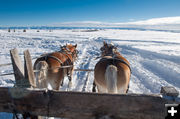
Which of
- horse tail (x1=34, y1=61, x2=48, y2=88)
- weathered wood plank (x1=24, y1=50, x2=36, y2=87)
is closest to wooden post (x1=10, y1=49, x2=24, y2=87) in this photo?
weathered wood plank (x1=24, y1=50, x2=36, y2=87)

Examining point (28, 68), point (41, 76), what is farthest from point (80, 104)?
point (41, 76)

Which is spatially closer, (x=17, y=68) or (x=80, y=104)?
(x=80, y=104)

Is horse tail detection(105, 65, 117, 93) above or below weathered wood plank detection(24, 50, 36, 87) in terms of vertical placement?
below

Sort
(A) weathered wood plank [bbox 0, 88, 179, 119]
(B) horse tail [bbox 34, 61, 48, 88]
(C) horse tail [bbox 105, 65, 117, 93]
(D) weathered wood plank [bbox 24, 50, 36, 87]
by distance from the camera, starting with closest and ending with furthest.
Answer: (A) weathered wood plank [bbox 0, 88, 179, 119]
(D) weathered wood plank [bbox 24, 50, 36, 87]
(C) horse tail [bbox 105, 65, 117, 93]
(B) horse tail [bbox 34, 61, 48, 88]

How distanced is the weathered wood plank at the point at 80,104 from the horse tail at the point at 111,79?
1.13m

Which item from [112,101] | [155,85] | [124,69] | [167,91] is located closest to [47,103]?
[112,101]

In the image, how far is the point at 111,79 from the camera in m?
2.32

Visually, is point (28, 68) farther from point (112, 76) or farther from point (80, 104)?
→ point (112, 76)

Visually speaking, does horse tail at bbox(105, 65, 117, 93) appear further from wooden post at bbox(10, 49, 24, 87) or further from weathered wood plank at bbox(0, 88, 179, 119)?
wooden post at bbox(10, 49, 24, 87)

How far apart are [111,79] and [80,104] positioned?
4.15 feet

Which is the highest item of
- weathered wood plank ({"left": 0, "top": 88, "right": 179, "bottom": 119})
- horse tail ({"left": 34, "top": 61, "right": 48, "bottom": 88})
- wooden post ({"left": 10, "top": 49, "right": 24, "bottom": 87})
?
wooden post ({"left": 10, "top": 49, "right": 24, "bottom": 87})

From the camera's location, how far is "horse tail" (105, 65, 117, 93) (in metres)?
2.26

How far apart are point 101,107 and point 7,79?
4.90m

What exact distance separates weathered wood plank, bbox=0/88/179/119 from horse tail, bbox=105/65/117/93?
1.13 meters
